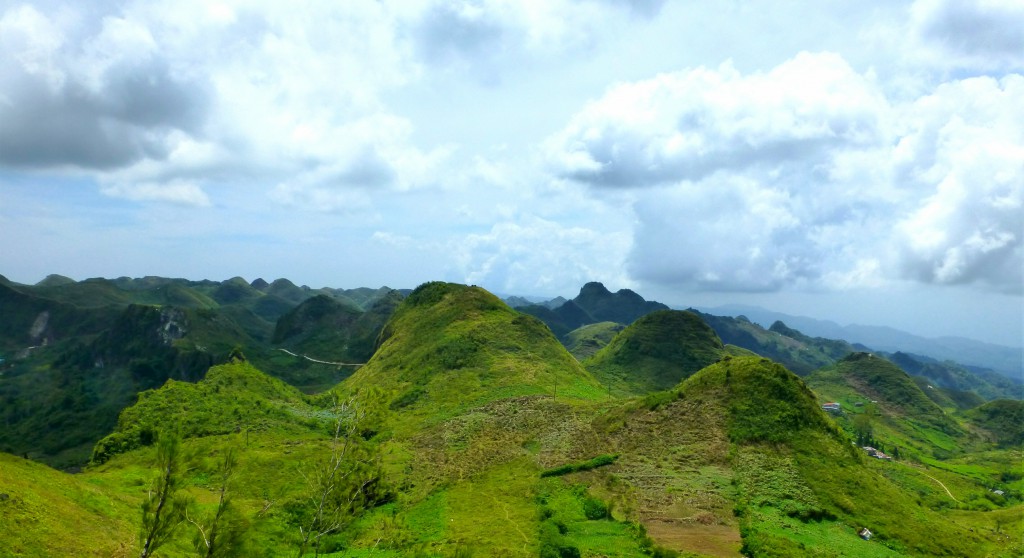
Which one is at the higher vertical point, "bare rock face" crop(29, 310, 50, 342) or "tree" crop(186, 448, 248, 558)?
"tree" crop(186, 448, 248, 558)

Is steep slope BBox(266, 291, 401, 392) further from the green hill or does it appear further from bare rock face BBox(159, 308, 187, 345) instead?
the green hill

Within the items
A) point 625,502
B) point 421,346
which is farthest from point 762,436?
point 421,346

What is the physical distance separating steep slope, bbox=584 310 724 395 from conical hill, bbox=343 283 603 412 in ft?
Result: 126

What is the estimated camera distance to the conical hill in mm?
81000

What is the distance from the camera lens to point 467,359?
305 ft

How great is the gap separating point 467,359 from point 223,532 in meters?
75.6

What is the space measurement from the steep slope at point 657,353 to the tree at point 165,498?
121m

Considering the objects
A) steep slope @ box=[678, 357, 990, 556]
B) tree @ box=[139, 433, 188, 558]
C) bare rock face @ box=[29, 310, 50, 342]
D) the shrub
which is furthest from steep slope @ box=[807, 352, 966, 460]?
bare rock face @ box=[29, 310, 50, 342]

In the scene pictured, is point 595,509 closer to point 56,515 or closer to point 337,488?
point 337,488

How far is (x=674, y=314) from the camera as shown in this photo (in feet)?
554

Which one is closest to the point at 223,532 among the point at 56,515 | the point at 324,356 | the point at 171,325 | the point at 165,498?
the point at 165,498

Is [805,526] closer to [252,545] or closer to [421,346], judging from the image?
[252,545]

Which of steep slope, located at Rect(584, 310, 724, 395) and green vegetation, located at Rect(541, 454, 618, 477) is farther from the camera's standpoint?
steep slope, located at Rect(584, 310, 724, 395)

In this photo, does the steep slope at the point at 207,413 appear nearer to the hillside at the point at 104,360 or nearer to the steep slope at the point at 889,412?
the hillside at the point at 104,360
